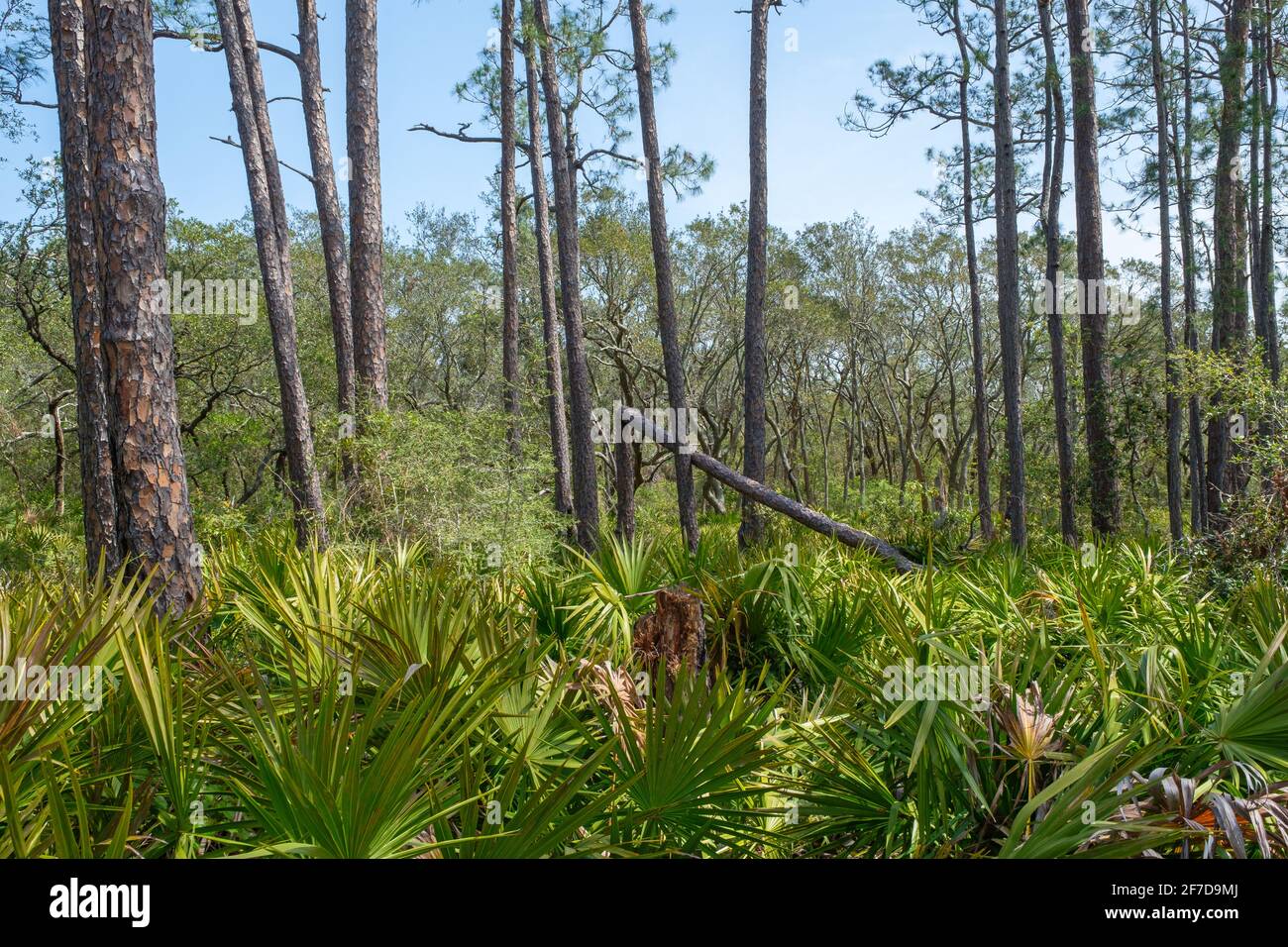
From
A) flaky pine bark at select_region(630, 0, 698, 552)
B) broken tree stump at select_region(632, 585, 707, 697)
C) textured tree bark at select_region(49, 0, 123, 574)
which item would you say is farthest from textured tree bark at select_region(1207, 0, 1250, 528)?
textured tree bark at select_region(49, 0, 123, 574)

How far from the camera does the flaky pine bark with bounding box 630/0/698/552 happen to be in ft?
45.5

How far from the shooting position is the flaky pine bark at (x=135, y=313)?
16.2ft

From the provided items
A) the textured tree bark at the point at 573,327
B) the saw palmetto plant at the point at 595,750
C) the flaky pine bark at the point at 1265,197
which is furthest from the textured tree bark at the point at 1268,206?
the saw palmetto plant at the point at 595,750

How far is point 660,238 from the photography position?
14.3m

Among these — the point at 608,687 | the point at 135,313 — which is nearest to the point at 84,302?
the point at 135,313

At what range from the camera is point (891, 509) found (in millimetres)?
19609

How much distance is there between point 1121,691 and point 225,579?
16.4ft

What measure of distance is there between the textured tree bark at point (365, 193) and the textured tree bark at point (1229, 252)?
40.5ft

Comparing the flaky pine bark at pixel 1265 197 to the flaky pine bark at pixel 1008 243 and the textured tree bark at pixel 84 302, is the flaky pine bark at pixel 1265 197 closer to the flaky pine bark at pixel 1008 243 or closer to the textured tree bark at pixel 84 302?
the flaky pine bark at pixel 1008 243

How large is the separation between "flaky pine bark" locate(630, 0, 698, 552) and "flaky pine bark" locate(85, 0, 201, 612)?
915 cm

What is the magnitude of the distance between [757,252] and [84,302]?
963cm

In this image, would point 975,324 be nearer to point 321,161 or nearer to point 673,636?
point 321,161
